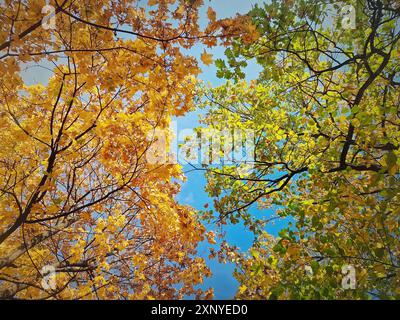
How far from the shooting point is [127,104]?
5.45 metres

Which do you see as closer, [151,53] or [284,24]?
[151,53]

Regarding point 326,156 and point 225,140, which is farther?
point 225,140

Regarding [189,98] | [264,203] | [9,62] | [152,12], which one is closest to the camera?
[9,62]

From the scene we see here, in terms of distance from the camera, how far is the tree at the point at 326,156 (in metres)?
3.04

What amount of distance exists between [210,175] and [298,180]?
249cm

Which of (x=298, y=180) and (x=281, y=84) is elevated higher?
(x=281, y=84)

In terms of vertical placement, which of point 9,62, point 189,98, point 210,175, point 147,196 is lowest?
point 147,196

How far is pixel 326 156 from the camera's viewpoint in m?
4.56

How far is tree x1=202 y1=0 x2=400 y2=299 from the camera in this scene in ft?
9.96

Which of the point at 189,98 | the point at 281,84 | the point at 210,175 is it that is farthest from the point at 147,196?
the point at 281,84
